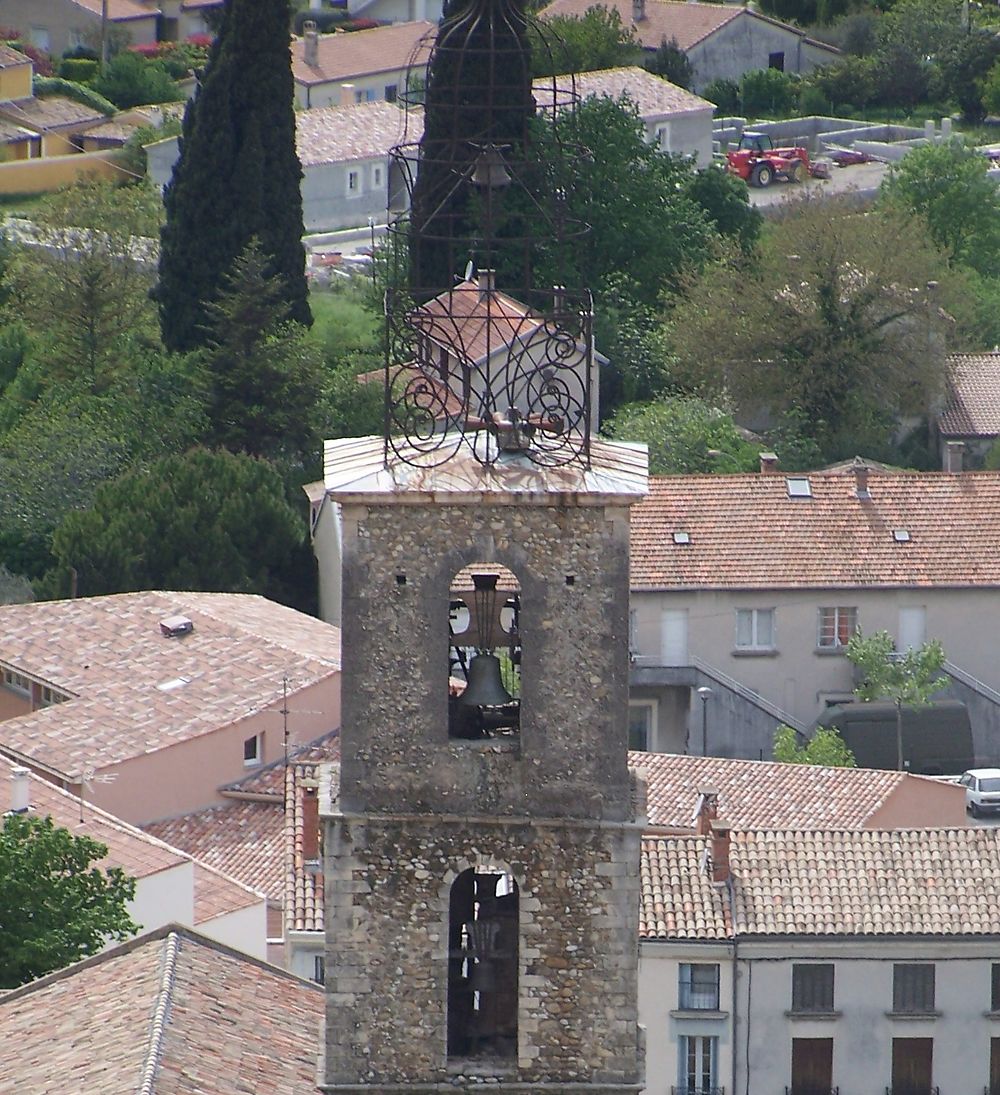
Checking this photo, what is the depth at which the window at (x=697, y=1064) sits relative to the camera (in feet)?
130

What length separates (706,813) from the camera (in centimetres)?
4059

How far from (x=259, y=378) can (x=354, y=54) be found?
36.9 meters

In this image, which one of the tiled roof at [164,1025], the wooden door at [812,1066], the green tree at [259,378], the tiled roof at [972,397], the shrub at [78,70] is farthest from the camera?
the shrub at [78,70]

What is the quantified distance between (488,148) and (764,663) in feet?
104

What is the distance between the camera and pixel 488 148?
24.5m

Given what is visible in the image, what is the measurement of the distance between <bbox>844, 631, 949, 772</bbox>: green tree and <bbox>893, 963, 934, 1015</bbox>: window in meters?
14.1

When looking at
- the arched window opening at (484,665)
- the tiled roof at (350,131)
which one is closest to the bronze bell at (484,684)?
the arched window opening at (484,665)

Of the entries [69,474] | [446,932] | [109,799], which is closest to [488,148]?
[446,932]

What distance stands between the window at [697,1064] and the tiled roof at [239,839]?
20.2ft

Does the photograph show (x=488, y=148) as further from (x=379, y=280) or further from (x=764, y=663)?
(x=379, y=280)

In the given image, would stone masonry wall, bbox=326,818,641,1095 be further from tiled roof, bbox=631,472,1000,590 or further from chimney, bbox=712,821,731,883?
tiled roof, bbox=631,472,1000,590

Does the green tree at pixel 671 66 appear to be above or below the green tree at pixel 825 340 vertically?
above

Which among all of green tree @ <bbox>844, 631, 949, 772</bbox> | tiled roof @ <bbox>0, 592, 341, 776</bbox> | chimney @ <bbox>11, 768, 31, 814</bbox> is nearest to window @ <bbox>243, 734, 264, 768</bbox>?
tiled roof @ <bbox>0, 592, 341, 776</bbox>

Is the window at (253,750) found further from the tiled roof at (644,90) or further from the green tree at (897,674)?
the tiled roof at (644,90)
